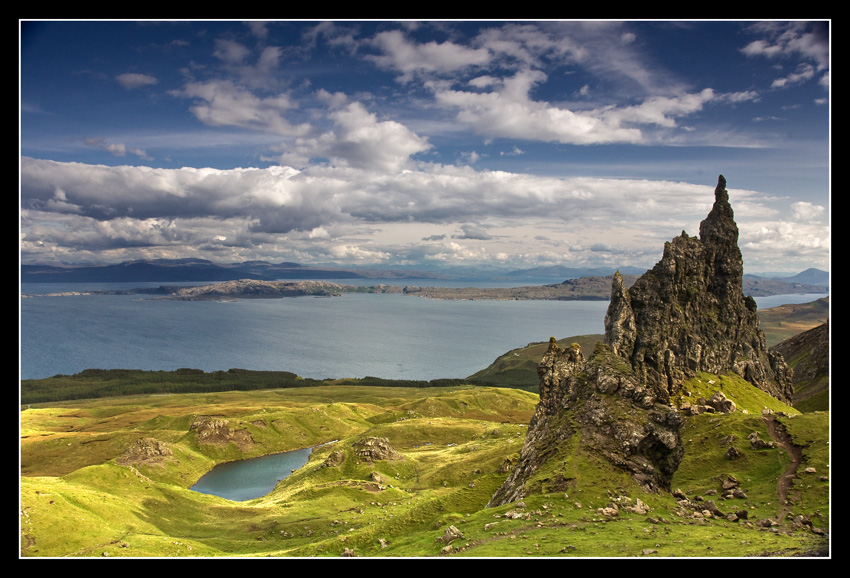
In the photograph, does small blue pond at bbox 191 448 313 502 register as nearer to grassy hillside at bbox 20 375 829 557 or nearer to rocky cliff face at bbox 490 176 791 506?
grassy hillside at bbox 20 375 829 557

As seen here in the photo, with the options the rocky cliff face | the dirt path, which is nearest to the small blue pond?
the rocky cliff face

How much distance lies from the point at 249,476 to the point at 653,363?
367 feet

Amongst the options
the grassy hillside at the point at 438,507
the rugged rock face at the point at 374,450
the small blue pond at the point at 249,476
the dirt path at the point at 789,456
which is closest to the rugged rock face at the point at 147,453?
the grassy hillside at the point at 438,507

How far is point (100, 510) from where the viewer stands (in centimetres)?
6900

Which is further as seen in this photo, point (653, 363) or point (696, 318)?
point (696, 318)

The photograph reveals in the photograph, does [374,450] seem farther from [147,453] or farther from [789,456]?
[789,456]

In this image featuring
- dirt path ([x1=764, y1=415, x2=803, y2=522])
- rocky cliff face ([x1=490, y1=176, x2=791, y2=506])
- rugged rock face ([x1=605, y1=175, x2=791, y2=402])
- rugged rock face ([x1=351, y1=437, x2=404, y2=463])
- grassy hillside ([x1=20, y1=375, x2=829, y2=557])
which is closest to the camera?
grassy hillside ([x1=20, y1=375, x2=829, y2=557])

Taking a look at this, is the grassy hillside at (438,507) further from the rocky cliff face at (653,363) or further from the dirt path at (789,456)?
the rocky cliff face at (653,363)

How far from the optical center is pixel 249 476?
135250 mm

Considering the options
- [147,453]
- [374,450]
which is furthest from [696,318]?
[147,453]

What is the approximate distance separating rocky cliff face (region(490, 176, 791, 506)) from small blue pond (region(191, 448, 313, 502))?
9058 centimetres

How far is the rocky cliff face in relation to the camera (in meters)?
44.8

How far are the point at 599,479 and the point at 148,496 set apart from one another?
82779 mm
